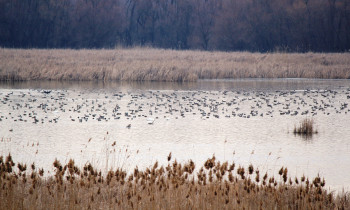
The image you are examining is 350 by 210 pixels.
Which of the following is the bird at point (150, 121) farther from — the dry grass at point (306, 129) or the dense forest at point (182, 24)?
the dense forest at point (182, 24)

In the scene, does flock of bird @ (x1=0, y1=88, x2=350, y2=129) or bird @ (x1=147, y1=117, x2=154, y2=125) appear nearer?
bird @ (x1=147, y1=117, x2=154, y2=125)

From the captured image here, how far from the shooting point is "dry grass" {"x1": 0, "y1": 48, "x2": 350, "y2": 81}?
28203 mm

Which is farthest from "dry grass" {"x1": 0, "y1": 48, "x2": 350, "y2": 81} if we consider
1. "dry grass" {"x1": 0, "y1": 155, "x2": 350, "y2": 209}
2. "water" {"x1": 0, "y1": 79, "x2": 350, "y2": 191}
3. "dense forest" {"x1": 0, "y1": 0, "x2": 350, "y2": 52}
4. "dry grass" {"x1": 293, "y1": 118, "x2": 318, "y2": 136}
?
"dry grass" {"x1": 0, "y1": 155, "x2": 350, "y2": 209}

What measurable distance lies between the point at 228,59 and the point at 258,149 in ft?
82.4

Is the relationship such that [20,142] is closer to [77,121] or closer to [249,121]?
[77,121]

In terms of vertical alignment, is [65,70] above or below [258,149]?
above

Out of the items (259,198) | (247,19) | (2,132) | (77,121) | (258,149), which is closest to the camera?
(259,198)

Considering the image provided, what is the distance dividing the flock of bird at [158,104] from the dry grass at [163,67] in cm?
610

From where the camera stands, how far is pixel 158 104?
17.9 m

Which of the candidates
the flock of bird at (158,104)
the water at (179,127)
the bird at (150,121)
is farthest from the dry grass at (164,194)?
the bird at (150,121)

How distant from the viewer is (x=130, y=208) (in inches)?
231

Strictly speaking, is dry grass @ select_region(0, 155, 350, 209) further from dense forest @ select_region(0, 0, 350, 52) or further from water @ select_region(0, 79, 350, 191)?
dense forest @ select_region(0, 0, 350, 52)

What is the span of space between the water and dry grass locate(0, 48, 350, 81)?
15.7 feet

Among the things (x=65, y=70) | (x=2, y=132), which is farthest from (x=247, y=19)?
(x=2, y=132)
